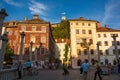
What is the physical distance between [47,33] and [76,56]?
12.7 m

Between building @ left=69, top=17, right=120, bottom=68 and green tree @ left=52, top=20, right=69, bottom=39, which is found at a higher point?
green tree @ left=52, top=20, right=69, bottom=39

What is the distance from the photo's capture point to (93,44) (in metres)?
55.9

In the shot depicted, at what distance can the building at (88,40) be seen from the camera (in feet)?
180

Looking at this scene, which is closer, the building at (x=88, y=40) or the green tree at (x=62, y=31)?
the building at (x=88, y=40)

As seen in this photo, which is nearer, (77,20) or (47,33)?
(47,33)

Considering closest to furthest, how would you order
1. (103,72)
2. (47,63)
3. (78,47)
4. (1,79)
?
(1,79) → (103,72) → (47,63) → (78,47)

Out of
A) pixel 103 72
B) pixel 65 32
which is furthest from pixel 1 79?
pixel 65 32

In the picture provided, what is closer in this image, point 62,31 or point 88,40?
point 88,40

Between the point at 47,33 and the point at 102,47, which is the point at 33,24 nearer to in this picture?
the point at 47,33

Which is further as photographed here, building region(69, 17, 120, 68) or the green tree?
the green tree

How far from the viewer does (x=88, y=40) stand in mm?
56312

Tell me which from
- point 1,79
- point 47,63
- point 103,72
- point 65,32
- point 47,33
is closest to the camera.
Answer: point 1,79

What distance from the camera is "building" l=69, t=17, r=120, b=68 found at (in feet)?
180

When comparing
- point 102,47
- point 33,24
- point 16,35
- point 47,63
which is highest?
point 33,24
